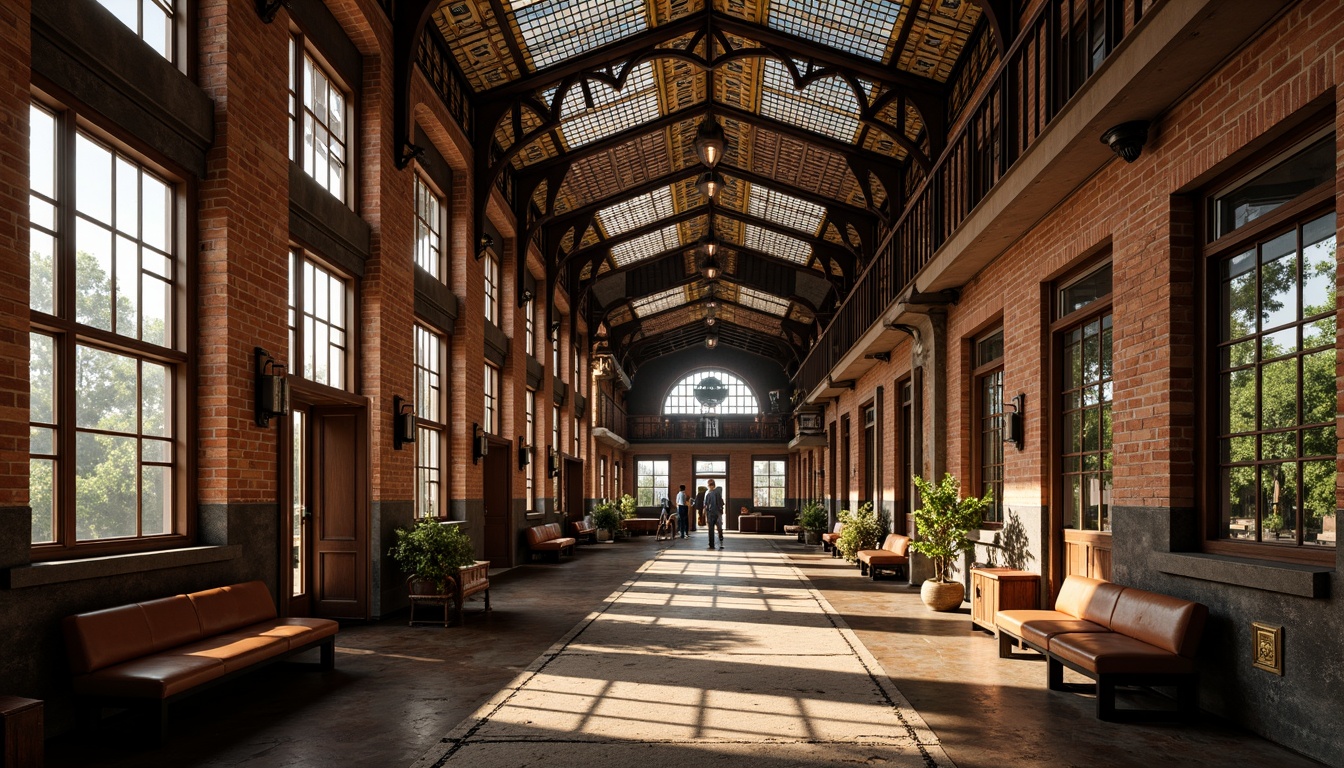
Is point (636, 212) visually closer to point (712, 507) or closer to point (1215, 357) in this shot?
point (712, 507)

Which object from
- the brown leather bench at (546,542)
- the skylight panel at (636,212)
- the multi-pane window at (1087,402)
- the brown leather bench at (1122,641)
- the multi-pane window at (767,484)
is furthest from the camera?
the multi-pane window at (767,484)

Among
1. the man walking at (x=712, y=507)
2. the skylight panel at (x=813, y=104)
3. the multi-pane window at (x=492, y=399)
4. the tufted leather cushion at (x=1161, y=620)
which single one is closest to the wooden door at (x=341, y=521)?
the multi-pane window at (x=492, y=399)

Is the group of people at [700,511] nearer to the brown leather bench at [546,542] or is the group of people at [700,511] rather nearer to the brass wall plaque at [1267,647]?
the brown leather bench at [546,542]

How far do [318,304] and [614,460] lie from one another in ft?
77.1

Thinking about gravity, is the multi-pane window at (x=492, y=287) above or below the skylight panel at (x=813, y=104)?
below

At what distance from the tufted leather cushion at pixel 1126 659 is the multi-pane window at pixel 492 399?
34.5 ft

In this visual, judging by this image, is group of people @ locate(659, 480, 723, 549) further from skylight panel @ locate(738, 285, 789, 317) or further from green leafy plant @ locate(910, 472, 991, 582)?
green leafy plant @ locate(910, 472, 991, 582)

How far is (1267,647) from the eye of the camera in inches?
184

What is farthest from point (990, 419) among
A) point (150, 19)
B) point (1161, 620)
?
point (150, 19)

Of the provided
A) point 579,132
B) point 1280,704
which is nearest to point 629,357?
point 579,132

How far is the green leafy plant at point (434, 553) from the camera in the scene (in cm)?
891

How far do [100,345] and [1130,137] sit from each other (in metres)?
6.23

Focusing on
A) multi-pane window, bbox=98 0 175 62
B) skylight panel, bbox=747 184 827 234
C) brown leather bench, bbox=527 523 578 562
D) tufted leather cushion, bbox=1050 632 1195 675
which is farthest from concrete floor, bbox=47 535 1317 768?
skylight panel, bbox=747 184 827 234

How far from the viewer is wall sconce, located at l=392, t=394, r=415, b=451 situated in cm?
970
